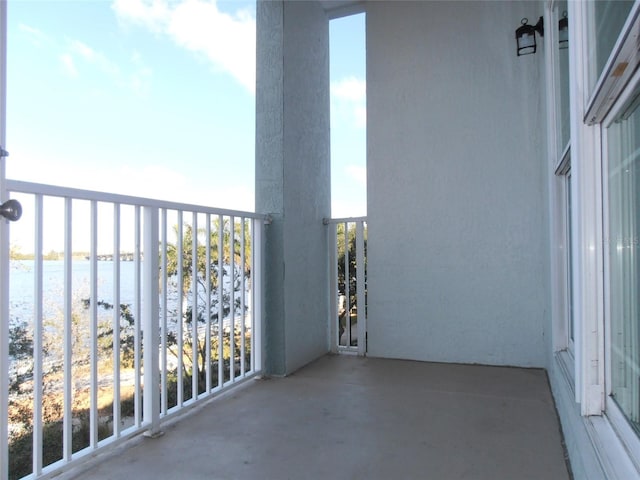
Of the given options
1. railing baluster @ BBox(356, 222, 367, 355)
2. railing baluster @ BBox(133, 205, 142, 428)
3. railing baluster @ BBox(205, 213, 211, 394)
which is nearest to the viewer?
railing baluster @ BBox(133, 205, 142, 428)

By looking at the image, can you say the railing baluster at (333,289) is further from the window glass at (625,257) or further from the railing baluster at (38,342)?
the window glass at (625,257)

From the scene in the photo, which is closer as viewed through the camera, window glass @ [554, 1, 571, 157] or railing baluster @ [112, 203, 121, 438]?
railing baluster @ [112, 203, 121, 438]

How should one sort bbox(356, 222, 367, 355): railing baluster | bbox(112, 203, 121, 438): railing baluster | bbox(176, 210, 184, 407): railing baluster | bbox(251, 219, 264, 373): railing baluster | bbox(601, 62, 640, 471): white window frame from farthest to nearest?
bbox(356, 222, 367, 355): railing baluster < bbox(251, 219, 264, 373): railing baluster < bbox(176, 210, 184, 407): railing baluster < bbox(112, 203, 121, 438): railing baluster < bbox(601, 62, 640, 471): white window frame

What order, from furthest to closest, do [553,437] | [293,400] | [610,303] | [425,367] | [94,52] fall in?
[94,52] → [425,367] → [293,400] → [553,437] → [610,303]

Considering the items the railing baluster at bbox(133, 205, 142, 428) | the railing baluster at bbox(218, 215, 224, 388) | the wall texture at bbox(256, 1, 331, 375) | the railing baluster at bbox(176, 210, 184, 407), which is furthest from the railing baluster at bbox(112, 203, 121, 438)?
the wall texture at bbox(256, 1, 331, 375)

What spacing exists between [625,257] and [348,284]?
9.45 ft

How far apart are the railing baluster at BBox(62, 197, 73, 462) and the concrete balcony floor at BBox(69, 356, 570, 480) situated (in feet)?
0.66

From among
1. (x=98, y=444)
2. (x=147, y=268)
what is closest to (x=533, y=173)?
(x=147, y=268)

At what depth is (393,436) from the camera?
6.68 ft

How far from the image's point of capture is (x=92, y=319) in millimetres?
1805

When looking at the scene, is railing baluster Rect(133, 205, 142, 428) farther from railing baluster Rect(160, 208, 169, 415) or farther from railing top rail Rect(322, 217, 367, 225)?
railing top rail Rect(322, 217, 367, 225)

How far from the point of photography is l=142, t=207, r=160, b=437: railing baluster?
205 centimetres

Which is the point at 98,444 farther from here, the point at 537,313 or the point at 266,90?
the point at 537,313

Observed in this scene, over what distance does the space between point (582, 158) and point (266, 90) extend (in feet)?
7.53
